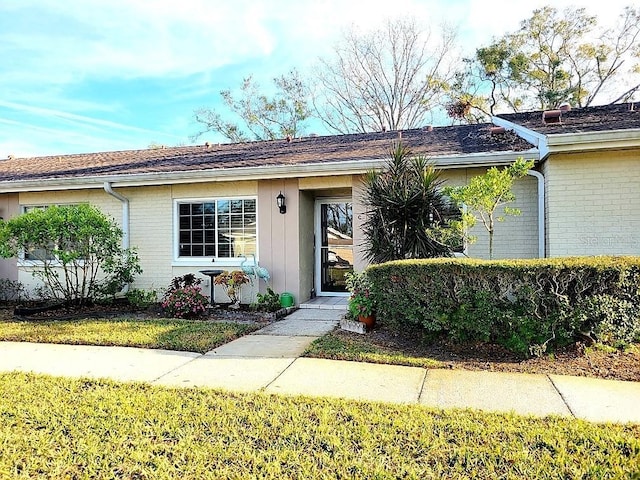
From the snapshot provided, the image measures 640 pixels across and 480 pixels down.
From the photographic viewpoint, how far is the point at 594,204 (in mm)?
7023

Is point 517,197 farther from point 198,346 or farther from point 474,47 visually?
point 474,47

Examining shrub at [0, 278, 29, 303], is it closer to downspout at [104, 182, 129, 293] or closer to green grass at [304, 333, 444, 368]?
downspout at [104, 182, 129, 293]

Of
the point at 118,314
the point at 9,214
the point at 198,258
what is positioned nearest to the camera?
the point at 118,314

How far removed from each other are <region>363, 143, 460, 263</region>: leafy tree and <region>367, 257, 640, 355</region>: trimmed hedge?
169cm

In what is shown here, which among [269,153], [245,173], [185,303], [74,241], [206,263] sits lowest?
[185,303]

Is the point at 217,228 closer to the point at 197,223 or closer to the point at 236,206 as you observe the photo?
the point at 197,223

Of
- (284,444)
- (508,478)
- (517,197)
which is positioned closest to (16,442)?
(284,444)

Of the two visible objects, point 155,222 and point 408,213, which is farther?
point 155,222

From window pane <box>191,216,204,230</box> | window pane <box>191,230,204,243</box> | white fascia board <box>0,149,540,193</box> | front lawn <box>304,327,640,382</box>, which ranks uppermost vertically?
white fascia board <box>0,149,540,193</box>

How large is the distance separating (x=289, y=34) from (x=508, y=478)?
14.3 metres

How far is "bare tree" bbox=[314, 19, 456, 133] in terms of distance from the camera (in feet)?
71.9

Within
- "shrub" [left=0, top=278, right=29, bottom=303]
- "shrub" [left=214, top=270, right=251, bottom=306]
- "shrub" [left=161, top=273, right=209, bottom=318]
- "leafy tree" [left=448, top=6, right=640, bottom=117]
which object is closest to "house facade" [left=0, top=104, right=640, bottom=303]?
"shrub" [left=0, top=278, right=29, bottom=303]

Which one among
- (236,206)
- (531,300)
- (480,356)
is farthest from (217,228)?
(531,300)

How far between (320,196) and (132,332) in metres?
4.91
